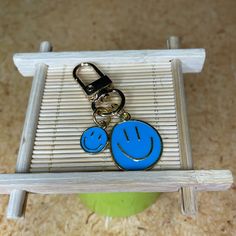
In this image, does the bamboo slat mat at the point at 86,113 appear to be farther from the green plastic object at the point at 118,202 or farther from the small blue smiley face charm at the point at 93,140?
the green plastic object at the point at 118,202

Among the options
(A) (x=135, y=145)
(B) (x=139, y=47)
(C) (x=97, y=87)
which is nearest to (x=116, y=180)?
(A) (x=135, y=145)

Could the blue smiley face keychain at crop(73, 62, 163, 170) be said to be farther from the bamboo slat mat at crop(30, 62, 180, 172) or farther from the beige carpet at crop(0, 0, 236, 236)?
the beige carpet at crop(0, 0, 236, 236)

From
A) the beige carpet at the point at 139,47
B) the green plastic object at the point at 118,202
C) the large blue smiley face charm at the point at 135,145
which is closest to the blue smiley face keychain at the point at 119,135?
the large blue smiley face charm at the point at 135,145

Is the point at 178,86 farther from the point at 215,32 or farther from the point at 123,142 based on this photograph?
the point at 215,32

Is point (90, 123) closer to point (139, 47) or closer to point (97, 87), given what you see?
point (97, 87)

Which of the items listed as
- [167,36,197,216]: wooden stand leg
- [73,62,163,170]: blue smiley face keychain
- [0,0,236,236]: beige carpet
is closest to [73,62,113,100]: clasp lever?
[73,62,163,170]: blue smiley face keychain

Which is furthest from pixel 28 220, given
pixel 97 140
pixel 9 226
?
pixel 97 140
